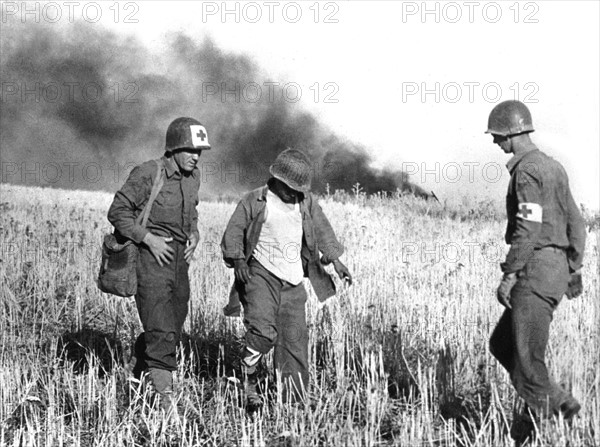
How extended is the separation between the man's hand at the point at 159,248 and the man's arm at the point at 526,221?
9.01 feet

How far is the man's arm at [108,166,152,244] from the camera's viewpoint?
5875 mm

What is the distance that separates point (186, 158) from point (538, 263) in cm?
295

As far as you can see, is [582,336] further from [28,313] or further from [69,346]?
[28,313]

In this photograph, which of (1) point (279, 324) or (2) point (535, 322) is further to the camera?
(1) point (279, 324)

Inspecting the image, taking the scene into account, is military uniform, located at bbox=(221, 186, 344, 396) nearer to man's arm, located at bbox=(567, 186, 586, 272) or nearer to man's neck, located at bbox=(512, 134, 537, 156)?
man's neck, located at bbox=(512, 134, 537, 156)

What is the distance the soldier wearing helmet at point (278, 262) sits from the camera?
18.9ft

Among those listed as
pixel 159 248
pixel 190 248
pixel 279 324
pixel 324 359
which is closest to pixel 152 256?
pixel 159 248

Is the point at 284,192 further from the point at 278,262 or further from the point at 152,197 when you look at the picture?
the point at 152,197

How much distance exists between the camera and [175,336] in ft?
19.8

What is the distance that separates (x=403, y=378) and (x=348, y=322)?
1.03 meters

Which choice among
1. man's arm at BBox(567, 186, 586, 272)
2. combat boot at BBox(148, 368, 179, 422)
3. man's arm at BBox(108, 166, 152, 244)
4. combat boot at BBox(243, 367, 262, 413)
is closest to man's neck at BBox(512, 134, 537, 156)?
man's arm at BBox(567, 186, 586, 272)

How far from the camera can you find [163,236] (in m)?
6.09

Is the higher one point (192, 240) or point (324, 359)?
point (192, 240)

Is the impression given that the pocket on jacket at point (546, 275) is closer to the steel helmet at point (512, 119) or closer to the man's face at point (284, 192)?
the steel helmet at point (512, 119)
